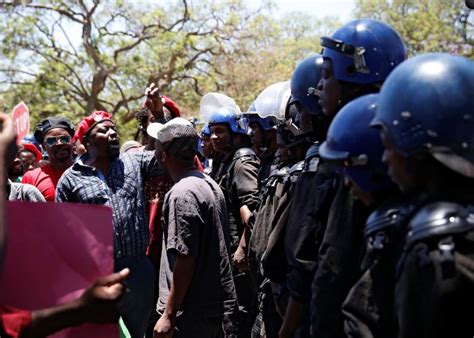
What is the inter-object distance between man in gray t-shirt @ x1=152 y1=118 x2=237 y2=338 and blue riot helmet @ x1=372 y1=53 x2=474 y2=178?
260 cm

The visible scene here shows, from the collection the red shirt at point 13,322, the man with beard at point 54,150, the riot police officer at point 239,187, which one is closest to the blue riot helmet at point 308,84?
the red shirt at point 13,322

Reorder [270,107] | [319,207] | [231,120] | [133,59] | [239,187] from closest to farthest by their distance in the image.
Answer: [319,207]
[270,107]
[239,187]
[231,120]
[133,59]

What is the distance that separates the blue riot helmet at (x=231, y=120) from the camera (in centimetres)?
802

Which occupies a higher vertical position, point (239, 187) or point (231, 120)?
point (231, 120)

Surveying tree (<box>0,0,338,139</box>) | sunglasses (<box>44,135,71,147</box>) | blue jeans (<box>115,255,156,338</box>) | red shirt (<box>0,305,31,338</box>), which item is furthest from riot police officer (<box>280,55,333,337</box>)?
tree (<box>0,0,338,139</box>)

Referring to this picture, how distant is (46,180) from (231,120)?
6.14 ft

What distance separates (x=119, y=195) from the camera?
19.7ft

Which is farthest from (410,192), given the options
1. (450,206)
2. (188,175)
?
(188,175)

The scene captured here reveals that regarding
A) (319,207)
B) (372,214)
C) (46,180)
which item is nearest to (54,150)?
(46,180)

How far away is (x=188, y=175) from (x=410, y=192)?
9.46ft

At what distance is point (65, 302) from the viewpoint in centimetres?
289

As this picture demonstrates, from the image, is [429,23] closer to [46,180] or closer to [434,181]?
[46,180]

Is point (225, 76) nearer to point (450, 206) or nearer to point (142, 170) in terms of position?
point (142, 170)

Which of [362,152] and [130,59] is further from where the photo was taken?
[130,59]
